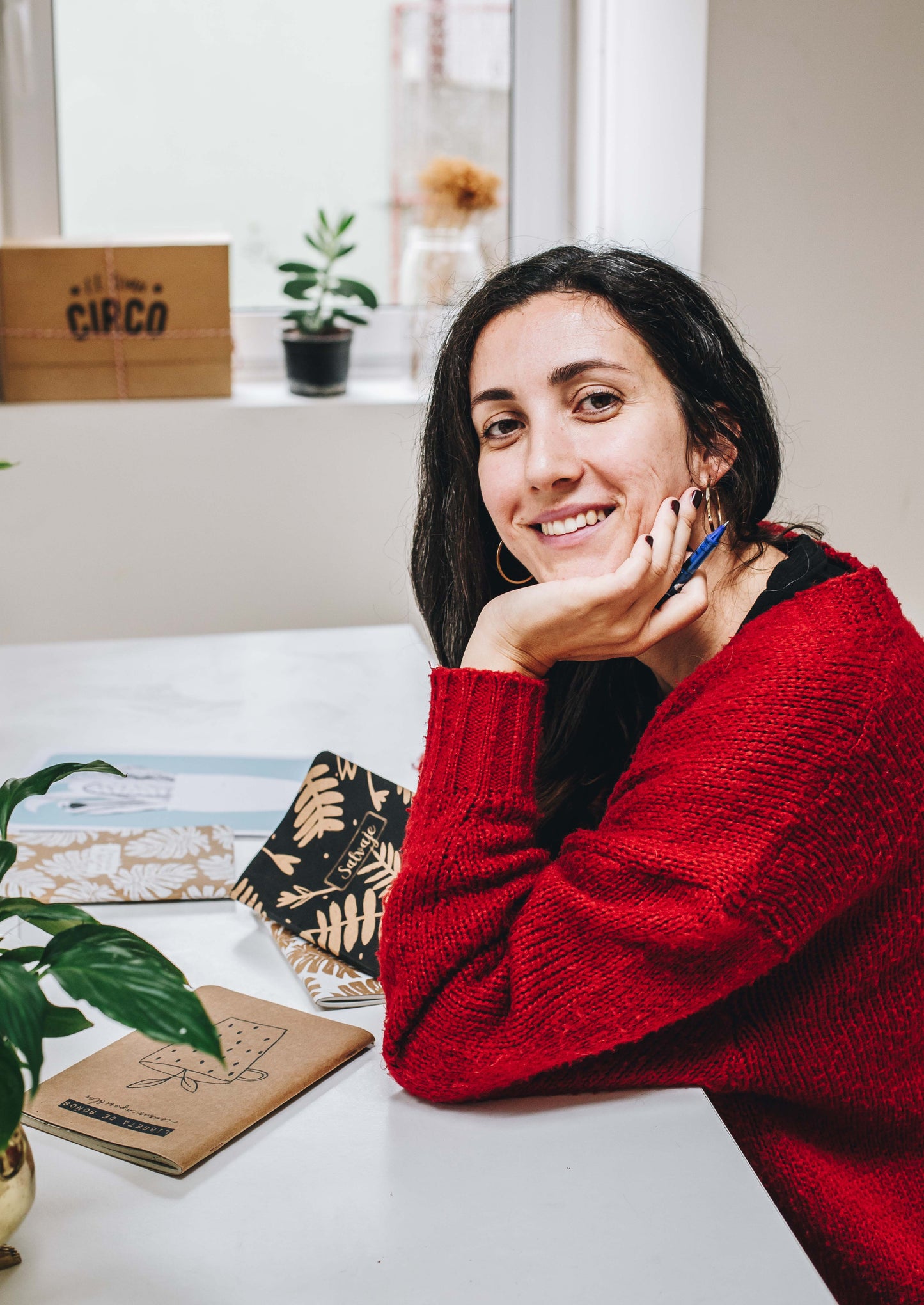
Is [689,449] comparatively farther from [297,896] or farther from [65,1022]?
[65,1022]

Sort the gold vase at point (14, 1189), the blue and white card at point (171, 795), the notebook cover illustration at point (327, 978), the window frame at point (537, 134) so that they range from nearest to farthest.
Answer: the gold vase at point (14, 1189) < the notebook cover illustration at point (327, 978) < the blue and white card at point (171, 795) < the window frame at point (537, 134)

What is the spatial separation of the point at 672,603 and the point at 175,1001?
58cm

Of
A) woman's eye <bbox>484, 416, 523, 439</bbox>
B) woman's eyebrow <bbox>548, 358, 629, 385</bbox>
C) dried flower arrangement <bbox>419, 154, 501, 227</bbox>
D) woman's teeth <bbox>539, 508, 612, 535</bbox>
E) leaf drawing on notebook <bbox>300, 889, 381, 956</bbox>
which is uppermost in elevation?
dried flower arrangement <bbox>419, 154, 501, 227</bbox>

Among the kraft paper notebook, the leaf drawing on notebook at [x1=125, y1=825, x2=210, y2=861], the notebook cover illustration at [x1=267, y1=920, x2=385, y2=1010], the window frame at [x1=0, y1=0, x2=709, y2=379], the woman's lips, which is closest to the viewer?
the kraft paper notebook

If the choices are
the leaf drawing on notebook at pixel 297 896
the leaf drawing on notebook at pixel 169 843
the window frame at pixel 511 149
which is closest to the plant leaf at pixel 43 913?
the leaf drawing on notebook at pixel 297 896

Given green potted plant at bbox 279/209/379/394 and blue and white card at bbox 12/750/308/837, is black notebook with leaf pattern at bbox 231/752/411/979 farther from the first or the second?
green potted plant at bbox 279/209/379/394

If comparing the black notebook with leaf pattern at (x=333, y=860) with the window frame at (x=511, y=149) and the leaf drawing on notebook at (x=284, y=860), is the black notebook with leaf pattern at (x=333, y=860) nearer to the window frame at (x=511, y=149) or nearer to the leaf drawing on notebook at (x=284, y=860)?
the leaf drawing on notebook at (x=284, y=860)

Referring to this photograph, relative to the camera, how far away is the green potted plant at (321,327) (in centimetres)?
218

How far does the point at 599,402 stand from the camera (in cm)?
100

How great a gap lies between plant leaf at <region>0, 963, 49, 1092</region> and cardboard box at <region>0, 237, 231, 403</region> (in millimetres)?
1784

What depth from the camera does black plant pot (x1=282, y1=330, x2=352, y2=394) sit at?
221 centimetres

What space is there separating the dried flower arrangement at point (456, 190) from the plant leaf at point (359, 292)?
0.22 metres

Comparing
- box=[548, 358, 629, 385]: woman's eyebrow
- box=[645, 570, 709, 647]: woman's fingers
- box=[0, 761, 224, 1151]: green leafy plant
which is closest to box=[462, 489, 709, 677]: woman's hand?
box=[645, 570, 709, 647]: woman's fingers

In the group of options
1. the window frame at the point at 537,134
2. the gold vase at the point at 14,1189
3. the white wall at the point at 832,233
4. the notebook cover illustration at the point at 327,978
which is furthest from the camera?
the window frame at the point at 537,134
